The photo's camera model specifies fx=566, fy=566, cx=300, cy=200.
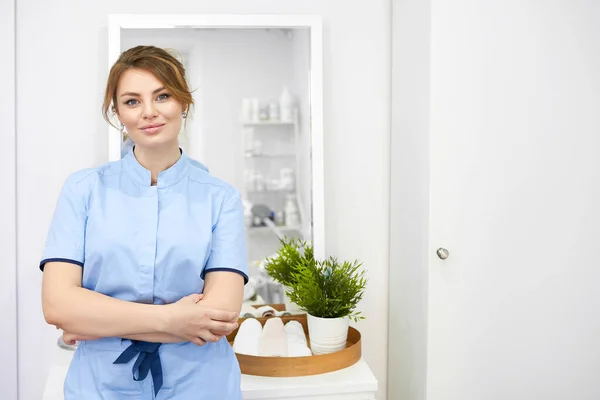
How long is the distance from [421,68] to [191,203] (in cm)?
90

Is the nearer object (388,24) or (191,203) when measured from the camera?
(191,203)

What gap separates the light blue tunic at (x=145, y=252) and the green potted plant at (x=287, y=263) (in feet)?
1.82

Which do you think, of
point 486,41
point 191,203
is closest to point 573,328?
point 486,41

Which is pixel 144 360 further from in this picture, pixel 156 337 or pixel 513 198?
pixel 513 198

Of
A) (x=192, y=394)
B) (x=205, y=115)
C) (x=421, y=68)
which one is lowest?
(x=192, y=394)

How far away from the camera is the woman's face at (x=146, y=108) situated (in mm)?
1264

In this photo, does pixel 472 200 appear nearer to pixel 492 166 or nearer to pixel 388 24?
pixel 492 166

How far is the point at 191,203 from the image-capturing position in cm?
132

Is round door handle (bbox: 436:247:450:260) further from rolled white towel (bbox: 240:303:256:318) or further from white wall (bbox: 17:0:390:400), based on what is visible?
rolled white towel (bbox: 240:303:256:318)

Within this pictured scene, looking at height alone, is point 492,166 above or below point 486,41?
below

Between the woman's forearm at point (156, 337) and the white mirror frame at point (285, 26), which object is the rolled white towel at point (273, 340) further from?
the woman's forearm at point (156, 337)

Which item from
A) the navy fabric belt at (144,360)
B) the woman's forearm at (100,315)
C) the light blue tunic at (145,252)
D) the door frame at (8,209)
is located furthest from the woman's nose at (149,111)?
the door frame at (8,209)

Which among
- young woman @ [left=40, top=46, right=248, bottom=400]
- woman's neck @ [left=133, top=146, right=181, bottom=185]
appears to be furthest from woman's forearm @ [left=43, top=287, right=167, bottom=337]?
woman's neck @ [left=133, top=146, right=181, bottom=185]

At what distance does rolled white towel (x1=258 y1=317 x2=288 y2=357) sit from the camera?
167 cm
